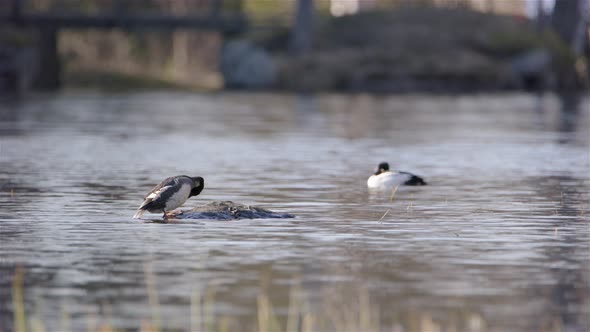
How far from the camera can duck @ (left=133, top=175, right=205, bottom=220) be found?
19.8m

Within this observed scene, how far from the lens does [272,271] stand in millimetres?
15406

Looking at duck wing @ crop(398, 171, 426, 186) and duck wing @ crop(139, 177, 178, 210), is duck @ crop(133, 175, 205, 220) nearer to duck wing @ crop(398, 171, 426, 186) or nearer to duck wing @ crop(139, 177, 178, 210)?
duck wing @ crop(139, 177, 178, 210)

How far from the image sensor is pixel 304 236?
18.5 metres

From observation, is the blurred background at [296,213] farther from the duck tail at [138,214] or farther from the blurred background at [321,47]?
the blurred background at [321,47]

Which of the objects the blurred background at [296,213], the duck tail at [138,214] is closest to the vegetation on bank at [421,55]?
the blurred background at [296,213]

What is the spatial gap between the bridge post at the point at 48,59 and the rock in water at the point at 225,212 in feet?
249

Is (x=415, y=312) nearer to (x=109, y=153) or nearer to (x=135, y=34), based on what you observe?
(x=109, y=153)

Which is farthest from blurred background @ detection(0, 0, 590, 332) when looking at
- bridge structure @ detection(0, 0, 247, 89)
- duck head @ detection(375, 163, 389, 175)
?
bridge structure @ detection(0, 0, 247, 89)

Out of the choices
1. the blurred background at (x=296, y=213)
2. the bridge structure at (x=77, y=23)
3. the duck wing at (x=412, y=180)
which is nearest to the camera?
the blurred background at (x=296, y=213)

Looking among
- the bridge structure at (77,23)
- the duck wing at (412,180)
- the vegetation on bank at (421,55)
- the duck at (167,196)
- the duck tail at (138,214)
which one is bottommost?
the vegetation on bank at (421,55)

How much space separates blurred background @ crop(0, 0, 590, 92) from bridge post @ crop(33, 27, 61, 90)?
8 cm

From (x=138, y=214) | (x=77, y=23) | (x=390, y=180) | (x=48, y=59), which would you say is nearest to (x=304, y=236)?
(x=138, y=214)

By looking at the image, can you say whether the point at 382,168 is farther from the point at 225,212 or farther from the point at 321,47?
the point at 321,47

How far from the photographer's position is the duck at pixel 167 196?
19.8 metres
